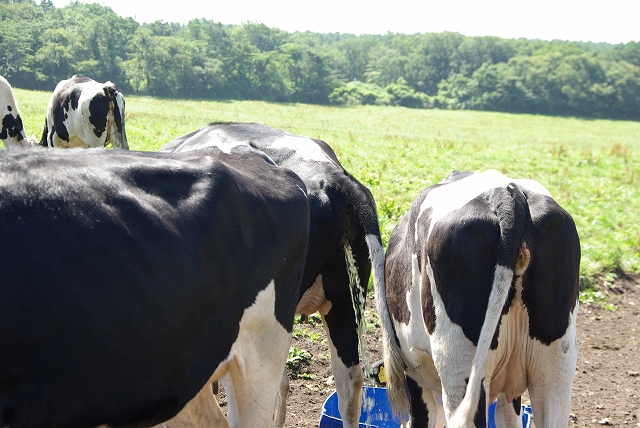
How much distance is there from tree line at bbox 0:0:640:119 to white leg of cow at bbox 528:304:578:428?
73.4 feet

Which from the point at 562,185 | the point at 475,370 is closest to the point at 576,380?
the point at 475,370

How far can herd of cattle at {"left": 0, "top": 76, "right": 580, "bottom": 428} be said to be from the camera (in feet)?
7.50

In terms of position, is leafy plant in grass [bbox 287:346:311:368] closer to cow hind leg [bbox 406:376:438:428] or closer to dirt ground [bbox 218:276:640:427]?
dirt ground [bbox 218:276:640:427]

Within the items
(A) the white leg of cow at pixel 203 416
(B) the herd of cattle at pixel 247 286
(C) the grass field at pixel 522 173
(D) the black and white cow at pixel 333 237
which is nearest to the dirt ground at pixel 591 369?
(D) the black and white cow at pixel 333 237

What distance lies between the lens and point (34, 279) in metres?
2.23

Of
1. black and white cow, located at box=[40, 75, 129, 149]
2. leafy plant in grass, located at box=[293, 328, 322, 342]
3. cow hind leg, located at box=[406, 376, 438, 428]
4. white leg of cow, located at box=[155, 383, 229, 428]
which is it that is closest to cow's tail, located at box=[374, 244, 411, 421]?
cow hind leg, located at box=[406, 376, 438, 428]

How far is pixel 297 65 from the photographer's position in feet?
261

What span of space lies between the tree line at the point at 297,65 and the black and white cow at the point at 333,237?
20218 millimetres

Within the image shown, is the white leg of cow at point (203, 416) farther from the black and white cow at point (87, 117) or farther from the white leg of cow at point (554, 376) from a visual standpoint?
the black and white cow at point (87, 117)

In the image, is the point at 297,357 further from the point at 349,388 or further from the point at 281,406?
the point at 349,388

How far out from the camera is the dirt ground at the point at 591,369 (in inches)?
226

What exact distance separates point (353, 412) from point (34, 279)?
A: 112 inches

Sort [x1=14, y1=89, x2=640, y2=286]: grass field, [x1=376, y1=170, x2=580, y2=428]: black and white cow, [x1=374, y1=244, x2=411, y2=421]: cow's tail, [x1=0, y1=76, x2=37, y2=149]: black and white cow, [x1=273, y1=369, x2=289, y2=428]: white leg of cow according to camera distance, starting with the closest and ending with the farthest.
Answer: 1. [x1=376, y1=170, x2=580, y2=428]: black and white cow
2. [x1=374, y1=244, x2=411, y2=421]: cow's tail
3. [x1=273, y1=369, x2=289, y2=428]: white leg of cow
4. [x1=14, y1=89, x2=640, y2=286]: grass field
5. [x1=0, y1=76, x2=37, y2=149]: black and white cow

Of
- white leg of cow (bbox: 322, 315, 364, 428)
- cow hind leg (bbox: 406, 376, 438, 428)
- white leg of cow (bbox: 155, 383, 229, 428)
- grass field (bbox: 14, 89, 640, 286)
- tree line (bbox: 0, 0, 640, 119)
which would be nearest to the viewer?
white leg of cow (bbox: 155, 383, 229, 428)
